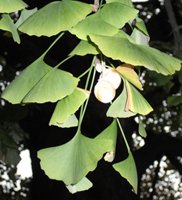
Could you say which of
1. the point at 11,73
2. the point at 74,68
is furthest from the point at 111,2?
the point at 11,73

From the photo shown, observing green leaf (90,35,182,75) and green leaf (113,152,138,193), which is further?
green leaf (113,152,138,193)

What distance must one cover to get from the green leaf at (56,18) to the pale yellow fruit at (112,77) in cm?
8

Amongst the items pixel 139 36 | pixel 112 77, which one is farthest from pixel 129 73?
pixel 139 36

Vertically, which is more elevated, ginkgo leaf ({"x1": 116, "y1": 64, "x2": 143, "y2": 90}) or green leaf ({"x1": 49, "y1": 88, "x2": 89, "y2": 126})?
ginkgo leaf ({"x1": 116, "y1": 64, "x2": 143, "y2": 90})

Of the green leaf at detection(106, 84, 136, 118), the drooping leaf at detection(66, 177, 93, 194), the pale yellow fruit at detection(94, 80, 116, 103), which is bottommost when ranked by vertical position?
the drooping leaf at detection(66, 177, 93, 194)

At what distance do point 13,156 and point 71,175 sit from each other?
119cm

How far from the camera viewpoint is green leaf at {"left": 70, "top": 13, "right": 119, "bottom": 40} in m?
0.66

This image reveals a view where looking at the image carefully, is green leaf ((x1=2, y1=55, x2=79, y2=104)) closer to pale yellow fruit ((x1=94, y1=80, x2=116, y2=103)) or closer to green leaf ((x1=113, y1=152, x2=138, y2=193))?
pale yellow fruit ((x1=94, y1=80, x2=116, y2=103))

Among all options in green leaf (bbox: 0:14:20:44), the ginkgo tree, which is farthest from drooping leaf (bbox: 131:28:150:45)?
green leaf (bbox: 0:14:20:44)

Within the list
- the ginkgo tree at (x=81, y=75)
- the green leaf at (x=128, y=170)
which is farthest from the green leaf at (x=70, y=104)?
the green leaf at (x=128, y=170)

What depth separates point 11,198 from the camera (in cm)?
477

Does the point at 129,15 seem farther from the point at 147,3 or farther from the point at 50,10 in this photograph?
the point at 147,3

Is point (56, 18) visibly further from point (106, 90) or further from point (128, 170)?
point (128, 170)

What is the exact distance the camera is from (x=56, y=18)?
2.19ft
